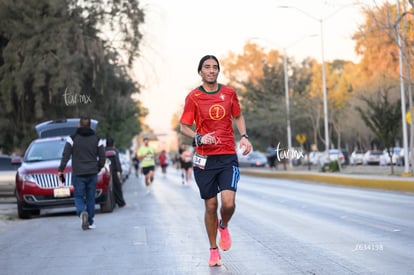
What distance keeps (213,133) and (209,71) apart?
637 millimetres

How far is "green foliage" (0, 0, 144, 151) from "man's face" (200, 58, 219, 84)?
20.1m

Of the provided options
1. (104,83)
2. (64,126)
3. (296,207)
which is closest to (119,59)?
(104,83)

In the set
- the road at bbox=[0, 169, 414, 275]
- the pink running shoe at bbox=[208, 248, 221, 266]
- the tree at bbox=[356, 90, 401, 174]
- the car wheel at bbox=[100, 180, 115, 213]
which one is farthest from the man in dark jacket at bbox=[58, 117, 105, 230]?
the tree at bbox=[356, 90, 401, 174]

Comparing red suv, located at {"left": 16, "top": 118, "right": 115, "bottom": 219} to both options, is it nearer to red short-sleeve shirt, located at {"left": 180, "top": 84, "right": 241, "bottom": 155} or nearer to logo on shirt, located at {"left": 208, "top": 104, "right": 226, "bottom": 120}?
red short-sleeve shirt, located at {"left": 180, "top": 84, "right": 241, "bottom": 155}

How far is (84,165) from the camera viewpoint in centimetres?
1347

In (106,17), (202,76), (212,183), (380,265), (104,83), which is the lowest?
(380,265)

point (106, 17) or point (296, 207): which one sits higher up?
point (106, 17)

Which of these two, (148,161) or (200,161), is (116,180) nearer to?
(148,161)

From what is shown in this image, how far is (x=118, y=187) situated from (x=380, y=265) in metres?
12.3

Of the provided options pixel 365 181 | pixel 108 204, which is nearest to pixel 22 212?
pixel 108 204

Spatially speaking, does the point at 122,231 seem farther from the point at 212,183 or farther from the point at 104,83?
the point at 104,83

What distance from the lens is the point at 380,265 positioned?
823cm

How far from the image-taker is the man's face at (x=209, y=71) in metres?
8.26

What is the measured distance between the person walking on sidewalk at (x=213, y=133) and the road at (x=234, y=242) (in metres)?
0.84
